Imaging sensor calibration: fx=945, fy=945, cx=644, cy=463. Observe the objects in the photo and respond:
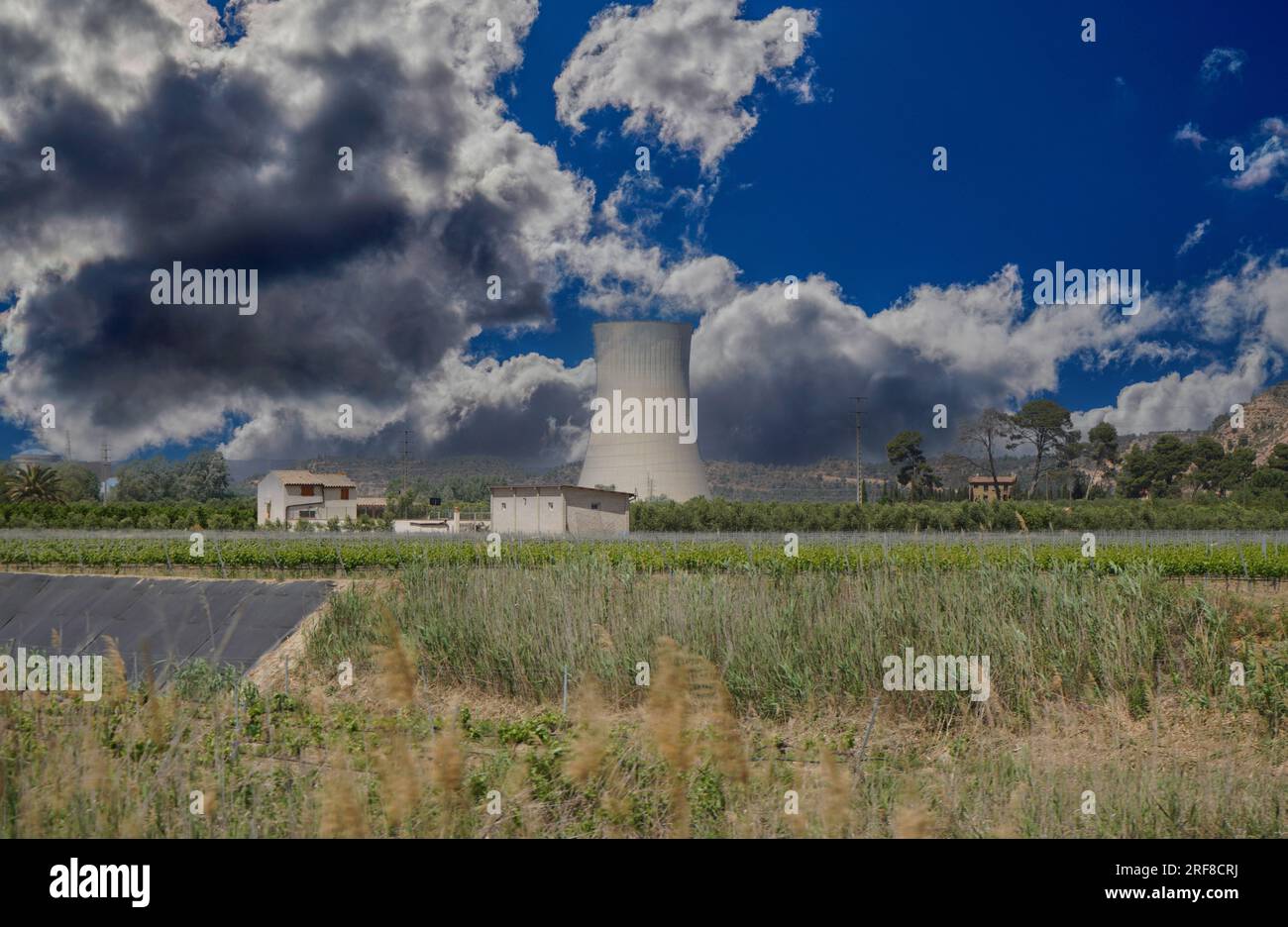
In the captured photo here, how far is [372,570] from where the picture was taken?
19.6 meters

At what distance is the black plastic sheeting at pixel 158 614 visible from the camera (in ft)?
42.1

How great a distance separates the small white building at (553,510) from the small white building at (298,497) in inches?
533

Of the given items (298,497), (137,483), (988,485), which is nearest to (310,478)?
(298,497)

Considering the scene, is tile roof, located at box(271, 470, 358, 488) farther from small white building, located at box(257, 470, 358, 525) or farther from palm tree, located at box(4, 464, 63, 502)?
palm tree, located at box(4, 464, 63, 502)

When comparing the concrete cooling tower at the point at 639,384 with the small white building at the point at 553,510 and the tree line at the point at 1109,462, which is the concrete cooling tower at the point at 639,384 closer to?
the small white building at the point at 553,510

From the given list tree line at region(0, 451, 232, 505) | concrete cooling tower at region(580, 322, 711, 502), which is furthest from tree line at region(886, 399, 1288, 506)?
tree line at region(0, 451, 232, 505)

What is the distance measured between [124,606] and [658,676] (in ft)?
50.8

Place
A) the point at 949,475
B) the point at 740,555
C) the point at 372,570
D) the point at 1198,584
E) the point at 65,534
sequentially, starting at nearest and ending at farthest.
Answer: the point at 1198,584 < the point at 372,570 < the point at 740,555 < the point at 65,534 < the point at 949,475

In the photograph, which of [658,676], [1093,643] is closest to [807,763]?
[1093,643]

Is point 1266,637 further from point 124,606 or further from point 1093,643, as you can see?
point 124,606

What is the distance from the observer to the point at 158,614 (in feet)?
40.0

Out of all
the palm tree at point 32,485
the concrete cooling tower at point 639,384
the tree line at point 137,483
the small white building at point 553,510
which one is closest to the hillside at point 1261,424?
the concrete cooling tower at point 639,384

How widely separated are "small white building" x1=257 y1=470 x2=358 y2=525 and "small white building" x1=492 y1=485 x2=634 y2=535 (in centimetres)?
1354

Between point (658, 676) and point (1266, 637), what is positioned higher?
point (658, 676)
